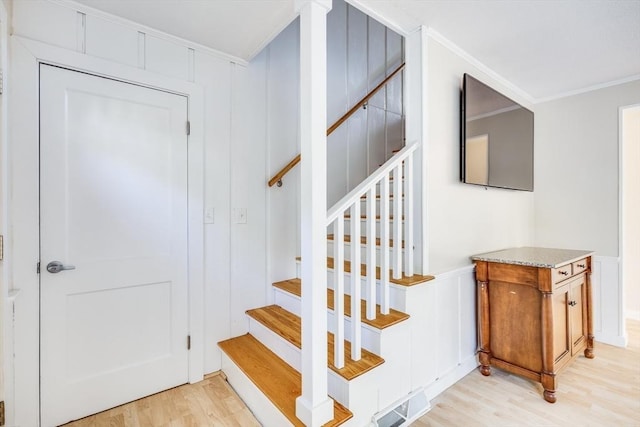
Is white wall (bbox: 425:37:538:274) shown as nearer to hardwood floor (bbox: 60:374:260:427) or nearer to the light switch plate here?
the light switch plate

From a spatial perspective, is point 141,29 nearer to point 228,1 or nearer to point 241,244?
point 228,1

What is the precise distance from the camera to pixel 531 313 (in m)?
2.05

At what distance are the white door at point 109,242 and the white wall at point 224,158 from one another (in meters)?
0.17

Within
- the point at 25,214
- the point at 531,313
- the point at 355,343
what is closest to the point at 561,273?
the point at 531,313

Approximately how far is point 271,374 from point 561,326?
1.97 m

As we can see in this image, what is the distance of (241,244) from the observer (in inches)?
90.0

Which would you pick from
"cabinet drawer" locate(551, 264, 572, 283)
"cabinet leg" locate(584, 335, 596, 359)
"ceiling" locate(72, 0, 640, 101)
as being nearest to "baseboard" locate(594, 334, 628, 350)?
"cabinet leg" locate(584, 335, 596, 359)

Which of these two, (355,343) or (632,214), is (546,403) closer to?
(355,343)

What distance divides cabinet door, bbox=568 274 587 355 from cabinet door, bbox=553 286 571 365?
0.08 meters

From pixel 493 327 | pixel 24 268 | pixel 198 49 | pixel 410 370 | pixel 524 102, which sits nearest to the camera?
pixel 24 268

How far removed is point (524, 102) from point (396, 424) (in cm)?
313

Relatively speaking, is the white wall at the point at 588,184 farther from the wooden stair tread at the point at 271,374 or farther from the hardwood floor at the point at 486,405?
the wooden stair tread at the point at 271,374

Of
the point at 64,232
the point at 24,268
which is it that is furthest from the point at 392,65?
the point at 24,268

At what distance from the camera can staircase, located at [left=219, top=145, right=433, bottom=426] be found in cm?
152
